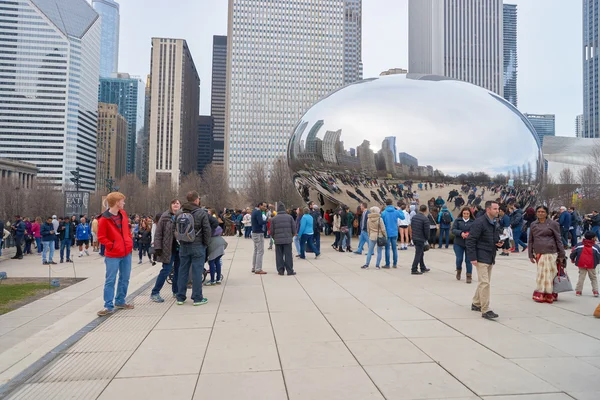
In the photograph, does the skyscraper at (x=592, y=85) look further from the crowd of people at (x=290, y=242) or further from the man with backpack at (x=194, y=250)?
the man with backpack at (x=194, y=250)

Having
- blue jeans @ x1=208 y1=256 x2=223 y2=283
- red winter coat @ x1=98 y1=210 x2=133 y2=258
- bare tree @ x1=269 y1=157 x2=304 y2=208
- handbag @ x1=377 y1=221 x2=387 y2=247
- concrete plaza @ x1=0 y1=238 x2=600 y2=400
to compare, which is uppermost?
bare tree @ x1=269 y1=157 x2=304 y2=208

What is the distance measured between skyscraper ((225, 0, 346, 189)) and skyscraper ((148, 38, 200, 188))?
40.2 meters

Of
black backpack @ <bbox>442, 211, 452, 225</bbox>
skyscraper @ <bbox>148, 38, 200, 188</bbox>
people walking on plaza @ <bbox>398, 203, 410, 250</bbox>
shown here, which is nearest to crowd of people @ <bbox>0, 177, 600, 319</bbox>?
people walking on plaza @ <bbox>398, 203, 410, 250</bbox>

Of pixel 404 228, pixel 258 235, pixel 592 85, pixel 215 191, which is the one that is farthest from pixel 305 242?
pixel 592 85

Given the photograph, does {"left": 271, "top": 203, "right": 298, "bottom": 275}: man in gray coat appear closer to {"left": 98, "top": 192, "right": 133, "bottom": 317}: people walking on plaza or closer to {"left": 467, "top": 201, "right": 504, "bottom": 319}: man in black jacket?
{"left": 98, "top": 192, "right": 133, "bottom": 317}: people walking on plaza

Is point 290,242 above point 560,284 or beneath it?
above

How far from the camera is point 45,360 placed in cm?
445

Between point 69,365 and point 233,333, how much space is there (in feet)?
6.01

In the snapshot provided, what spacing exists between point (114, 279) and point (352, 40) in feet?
656

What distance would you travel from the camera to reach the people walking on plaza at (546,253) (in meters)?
7.12

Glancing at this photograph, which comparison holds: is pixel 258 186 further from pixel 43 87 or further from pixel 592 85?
pixel 592 85

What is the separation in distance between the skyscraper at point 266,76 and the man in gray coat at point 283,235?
5366 inches

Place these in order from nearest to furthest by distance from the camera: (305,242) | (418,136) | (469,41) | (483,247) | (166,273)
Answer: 1. (483,247)
2. (166,273)
3. (305,242)
4. (418,136)
5. (469,41)

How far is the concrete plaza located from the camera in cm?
375
